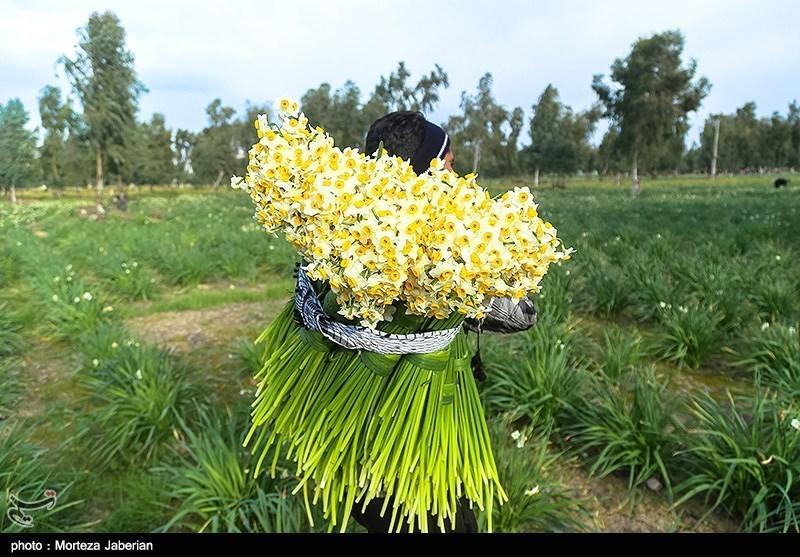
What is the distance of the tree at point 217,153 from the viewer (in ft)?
181

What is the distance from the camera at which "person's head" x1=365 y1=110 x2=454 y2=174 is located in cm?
159

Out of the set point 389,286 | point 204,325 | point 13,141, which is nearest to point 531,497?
point 389,286

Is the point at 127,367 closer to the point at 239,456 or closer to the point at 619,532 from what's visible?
the point at 239,456

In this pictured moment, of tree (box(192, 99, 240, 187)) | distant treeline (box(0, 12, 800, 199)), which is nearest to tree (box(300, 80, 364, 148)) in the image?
distant treeline (box(0, 12, 800, 199))

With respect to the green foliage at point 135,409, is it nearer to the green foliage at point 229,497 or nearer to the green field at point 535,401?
the green field at point 535,401

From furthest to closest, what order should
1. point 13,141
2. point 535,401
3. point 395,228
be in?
point 13,141 < point 535,401 < point 395,228

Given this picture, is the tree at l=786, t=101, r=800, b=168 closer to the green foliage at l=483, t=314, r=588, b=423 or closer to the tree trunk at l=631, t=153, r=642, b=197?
the tree trunk at l=631, t=153, r=642, b=197

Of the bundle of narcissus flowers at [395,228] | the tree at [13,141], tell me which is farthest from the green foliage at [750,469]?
the tree at [13,141]

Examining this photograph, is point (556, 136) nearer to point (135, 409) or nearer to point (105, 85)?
point (105, 85)

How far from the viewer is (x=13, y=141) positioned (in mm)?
6805

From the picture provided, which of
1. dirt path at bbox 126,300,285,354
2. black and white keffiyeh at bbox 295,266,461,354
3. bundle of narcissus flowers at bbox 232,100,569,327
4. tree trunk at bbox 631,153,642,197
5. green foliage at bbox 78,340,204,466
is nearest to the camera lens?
bundle of narcissus flowers at bbox 232,100,569,327

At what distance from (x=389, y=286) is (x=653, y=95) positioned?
3324 centimetres

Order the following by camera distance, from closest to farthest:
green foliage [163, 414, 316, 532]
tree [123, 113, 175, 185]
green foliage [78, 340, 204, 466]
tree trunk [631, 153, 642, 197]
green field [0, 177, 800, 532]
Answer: green foliage [163, 414, 316, 532] < green field [0, 177, 800, 532] < green foliage [78, 340, 204, 466] < tree trunk [631, 153, 642, 197] < tree [123, 113, 175, 185]

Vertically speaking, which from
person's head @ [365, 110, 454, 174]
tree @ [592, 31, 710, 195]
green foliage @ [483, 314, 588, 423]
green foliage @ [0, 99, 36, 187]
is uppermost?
tree @ [592, 31, 710, 195]
